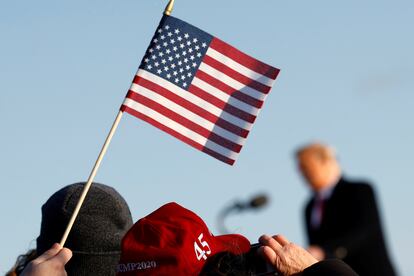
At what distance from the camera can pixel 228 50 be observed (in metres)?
5.71

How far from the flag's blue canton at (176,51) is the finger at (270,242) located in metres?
2.48

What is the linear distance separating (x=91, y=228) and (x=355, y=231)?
167 inches

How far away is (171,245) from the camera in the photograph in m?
3.10

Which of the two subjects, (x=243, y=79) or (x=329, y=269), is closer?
(x=329, y=269)

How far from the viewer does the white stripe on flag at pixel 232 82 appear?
5.71 m

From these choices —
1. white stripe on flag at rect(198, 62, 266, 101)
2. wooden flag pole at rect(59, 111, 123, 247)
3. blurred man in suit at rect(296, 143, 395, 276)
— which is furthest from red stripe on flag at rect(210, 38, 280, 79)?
blurred man in suit at rect(296, 143, 395, 276)

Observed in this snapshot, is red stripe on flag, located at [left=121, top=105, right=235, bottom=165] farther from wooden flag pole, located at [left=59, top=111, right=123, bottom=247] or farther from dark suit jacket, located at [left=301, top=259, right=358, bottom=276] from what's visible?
dark suit jacket, located at [left=301, top=259, right=358, bottom=276]

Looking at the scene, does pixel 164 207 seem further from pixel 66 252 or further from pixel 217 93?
pixel 217 93

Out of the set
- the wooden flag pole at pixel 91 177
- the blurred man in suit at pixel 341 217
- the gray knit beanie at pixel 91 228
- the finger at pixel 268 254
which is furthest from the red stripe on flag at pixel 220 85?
the finger at pixel 268 254

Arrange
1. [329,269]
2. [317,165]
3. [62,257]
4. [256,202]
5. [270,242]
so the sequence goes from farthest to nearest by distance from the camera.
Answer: [317,165] → [256,202] → [62,257] → [270,242] → [329,269]

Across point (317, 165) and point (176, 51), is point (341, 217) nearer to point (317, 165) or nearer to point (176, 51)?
point (317, 165)

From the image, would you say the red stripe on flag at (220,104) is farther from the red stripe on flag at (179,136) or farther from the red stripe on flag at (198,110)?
the red stripe on flag at (179,136)

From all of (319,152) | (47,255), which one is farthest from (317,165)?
(47,255)

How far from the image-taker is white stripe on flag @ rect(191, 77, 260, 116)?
568cm
